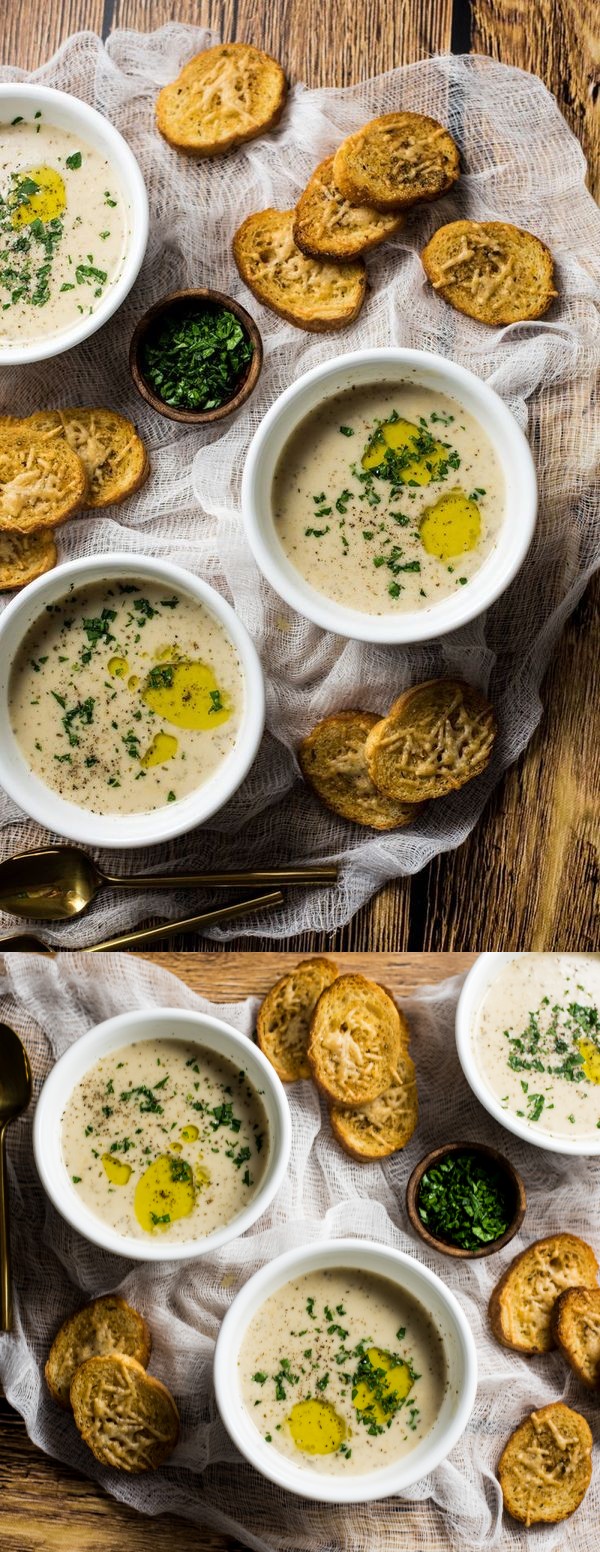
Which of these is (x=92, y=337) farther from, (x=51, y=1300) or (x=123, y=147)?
Answer: (x=51, y=1300)

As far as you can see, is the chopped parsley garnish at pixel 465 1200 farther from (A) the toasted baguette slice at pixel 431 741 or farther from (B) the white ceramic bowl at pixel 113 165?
(B) the white ceramic bowl at pixel 113 165

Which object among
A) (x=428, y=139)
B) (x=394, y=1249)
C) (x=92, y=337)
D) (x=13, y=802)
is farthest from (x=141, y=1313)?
(x=428, y=139)

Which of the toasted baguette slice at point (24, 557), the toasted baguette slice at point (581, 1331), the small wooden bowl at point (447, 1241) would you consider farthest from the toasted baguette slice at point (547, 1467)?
the toasted baguette slice at point (24, 557)

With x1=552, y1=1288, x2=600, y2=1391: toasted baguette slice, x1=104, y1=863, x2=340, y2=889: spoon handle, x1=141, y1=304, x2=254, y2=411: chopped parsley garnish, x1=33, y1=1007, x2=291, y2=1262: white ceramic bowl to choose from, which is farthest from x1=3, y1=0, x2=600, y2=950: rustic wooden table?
x1=552, y1=1288, x2=600, y2=1391: toasted baguette slice

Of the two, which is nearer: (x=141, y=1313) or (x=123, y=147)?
(x=123, y=147)

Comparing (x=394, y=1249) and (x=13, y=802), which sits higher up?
(x=13, y=802)

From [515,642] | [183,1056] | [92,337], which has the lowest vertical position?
[183,1056]
